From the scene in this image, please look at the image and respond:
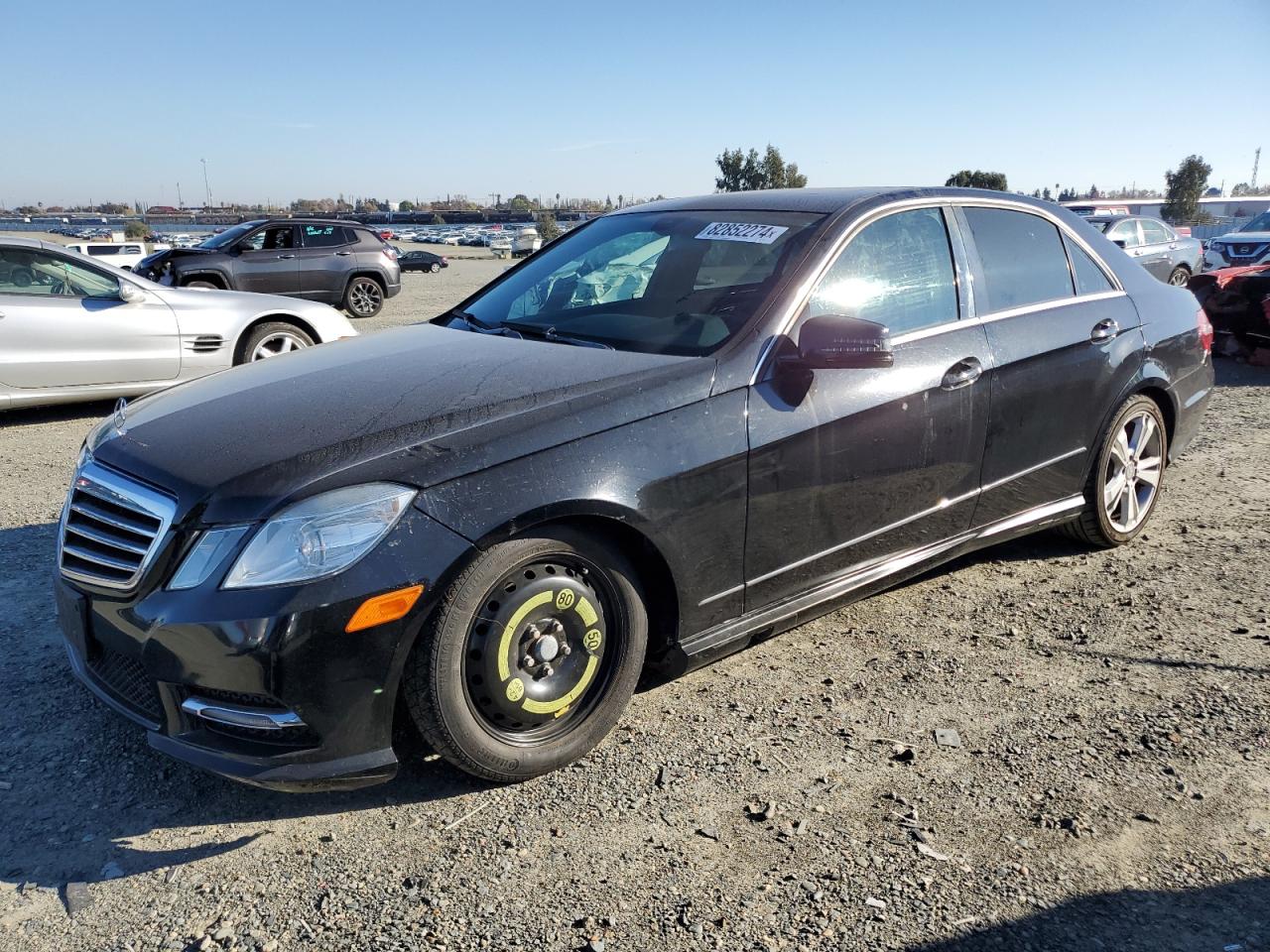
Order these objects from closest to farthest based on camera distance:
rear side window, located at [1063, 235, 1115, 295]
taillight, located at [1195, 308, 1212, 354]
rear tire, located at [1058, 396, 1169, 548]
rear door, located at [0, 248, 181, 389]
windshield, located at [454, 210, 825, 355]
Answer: windshield, located at [454, 210, 825, 355], rear side window, located at [1063, 235, 1115, 295], rear tire, located at [1058, 396, 1169, 548], taillight, located at [1195, 308, 1212, 354], rear door, located at [0, 248, 181, 389]

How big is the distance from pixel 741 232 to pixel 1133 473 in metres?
2.45

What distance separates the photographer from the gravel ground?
2354 mm

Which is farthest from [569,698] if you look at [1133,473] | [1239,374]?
[1239,374]

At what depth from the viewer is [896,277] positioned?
3.77 metres

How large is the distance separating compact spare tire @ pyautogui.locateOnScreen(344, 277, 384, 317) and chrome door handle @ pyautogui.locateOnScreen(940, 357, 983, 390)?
14343 millimetres

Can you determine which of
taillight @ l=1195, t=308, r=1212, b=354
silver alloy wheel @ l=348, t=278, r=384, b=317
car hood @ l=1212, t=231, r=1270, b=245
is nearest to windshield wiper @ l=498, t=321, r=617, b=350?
taillight @ l=1195, t=308, r=1212, b=354

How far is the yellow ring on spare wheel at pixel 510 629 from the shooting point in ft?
9.09

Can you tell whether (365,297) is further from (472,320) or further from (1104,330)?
(1104,330)

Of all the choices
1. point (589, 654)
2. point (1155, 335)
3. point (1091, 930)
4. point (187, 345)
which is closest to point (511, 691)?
point (589, 654)

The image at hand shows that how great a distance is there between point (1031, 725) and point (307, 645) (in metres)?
2.33

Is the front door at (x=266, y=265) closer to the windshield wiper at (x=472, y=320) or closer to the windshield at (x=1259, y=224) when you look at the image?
the windshield wiper at (x=472, y=320)

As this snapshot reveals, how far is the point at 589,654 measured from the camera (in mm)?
2984

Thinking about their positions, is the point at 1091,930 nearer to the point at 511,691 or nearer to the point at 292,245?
the point at 511,691

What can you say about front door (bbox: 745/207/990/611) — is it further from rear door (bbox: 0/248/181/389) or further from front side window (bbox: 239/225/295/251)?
front side window (bbox: 239/225/295/251)
